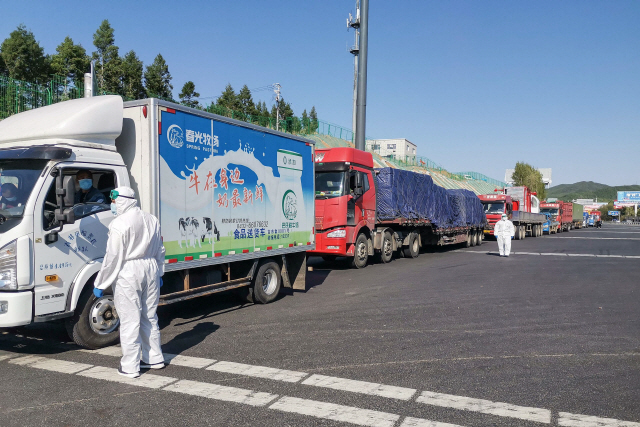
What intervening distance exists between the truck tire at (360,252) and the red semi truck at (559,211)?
3604 centimetres

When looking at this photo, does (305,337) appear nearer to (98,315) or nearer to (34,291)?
(98,315)

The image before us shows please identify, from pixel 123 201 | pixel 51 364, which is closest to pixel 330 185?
pixel 123 201

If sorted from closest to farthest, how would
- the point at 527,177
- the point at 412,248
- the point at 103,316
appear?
the point at 103,316
the point at 412,248
the point at 527,177

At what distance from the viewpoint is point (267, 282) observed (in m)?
9.46

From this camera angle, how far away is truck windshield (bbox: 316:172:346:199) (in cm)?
1402

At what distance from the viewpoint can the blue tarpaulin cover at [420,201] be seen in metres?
17.3

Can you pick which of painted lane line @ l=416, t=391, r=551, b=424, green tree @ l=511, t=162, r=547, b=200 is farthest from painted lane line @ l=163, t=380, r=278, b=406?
green tree @ l=511, t=162, r=547, b=200

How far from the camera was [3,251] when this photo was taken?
5.13 m

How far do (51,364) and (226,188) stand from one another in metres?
3.33

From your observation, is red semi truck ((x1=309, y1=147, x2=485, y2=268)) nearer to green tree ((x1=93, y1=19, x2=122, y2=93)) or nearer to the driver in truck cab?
the driver in truck cab

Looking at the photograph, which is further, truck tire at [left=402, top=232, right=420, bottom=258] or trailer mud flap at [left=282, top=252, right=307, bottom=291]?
truck tire at [left=402, top=232, right=420, bottom=258]

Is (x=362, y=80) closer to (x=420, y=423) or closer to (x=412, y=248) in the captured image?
(x=412, y=248)

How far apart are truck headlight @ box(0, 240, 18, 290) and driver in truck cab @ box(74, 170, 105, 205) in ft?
2.91

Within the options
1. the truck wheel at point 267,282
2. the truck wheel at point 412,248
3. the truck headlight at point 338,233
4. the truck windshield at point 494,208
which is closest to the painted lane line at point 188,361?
the truck wheel at point 267,282
